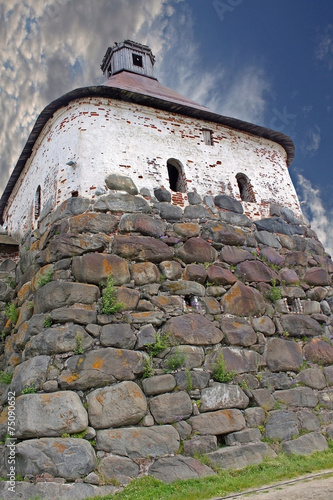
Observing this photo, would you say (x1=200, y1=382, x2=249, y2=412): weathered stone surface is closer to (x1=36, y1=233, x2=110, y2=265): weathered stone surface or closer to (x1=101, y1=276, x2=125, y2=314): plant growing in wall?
(x1=101, y1=276, x2=125, y2=314): plant growing in wall

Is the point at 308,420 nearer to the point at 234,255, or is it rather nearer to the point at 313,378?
the point at 313,378

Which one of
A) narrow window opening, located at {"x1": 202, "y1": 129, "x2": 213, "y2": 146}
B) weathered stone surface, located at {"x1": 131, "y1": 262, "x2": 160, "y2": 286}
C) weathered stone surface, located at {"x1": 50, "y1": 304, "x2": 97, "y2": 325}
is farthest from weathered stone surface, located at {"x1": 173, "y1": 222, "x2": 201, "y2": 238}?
narrow window opening, located at {"x1": 202, "y1": 129, "x2": 213, "y2": 146}

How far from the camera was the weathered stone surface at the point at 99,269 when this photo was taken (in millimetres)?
6672

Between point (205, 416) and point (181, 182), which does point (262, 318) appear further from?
point (181, 182)

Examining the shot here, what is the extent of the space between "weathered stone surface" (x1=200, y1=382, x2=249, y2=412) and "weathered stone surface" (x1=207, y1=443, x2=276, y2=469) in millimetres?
618

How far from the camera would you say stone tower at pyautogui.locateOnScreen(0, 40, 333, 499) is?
18.0 feet

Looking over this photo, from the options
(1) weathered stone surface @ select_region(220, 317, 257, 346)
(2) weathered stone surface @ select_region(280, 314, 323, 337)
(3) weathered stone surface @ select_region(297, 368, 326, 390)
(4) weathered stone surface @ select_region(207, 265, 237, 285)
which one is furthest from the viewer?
(2) weathered stone surface @ select_region(280, 314, 323, 337)

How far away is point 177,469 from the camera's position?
5.41 meters

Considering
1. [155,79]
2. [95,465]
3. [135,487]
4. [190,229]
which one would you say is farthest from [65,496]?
[155,79]

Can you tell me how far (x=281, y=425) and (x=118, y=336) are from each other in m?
3.11

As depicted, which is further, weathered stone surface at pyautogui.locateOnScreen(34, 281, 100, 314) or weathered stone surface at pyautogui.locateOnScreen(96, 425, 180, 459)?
weathered stone surface at pyautogui.locateOnScreen(34, 281, 100, 314)

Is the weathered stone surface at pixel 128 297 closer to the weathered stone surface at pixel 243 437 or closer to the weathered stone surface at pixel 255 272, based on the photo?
the weathered stone surface at pixel 255 272

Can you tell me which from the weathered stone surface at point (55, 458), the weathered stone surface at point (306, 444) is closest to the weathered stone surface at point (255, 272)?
the weathered stone surface at point (306, 444)

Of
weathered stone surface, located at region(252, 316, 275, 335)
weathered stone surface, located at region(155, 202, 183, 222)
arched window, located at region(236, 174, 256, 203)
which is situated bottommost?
weathered stone surface, located at region(252, 316, 275, 335)
